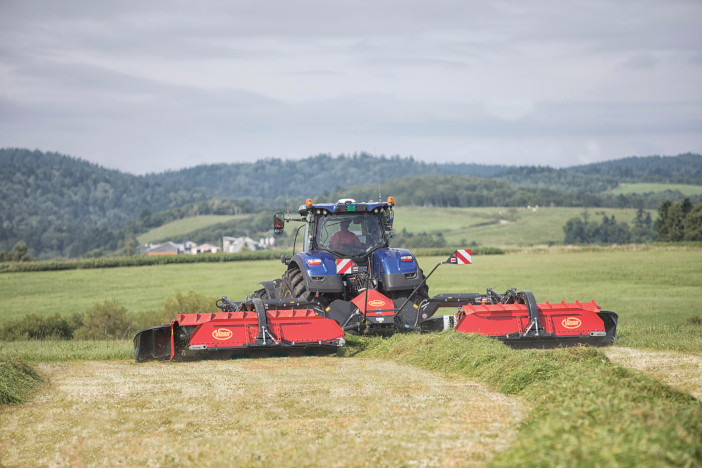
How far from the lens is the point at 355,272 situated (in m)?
12.8

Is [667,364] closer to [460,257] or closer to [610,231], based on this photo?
[460,257]

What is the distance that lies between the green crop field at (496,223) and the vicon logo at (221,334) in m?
95.4

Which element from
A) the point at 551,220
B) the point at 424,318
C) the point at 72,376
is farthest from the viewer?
the point at 551,220

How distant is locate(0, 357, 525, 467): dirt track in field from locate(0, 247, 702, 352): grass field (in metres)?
13.4

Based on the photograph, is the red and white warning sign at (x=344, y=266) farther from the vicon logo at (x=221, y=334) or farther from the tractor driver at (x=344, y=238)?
the vicon logo at (x=221, y=334)

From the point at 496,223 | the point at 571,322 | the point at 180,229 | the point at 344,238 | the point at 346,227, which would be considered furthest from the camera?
the point at 180,229

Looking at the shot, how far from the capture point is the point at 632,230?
119250 millimetres

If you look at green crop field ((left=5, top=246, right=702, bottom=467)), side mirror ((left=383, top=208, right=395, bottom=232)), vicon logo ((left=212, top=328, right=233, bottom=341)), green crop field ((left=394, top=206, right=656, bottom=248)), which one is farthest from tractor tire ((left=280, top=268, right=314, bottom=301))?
green crop field ((left=394, top=206, right=656, bottom=248))

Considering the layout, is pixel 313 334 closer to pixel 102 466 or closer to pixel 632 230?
pixel 102 466

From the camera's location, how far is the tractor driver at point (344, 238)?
13.8m

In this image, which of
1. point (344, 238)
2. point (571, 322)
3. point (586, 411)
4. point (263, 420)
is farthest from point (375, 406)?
point (344, 238)

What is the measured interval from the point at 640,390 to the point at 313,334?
6.16 m

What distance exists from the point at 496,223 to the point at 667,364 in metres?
121

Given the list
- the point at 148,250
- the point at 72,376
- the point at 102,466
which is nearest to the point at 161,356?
the point at 72,376
